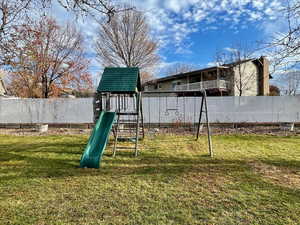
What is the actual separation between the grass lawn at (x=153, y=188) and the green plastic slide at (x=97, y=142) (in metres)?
0.22

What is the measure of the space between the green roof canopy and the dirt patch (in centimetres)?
348

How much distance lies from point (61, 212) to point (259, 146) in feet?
18.4

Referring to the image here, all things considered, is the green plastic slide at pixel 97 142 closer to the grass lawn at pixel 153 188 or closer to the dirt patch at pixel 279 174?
the grass lawn at pixel 153 188

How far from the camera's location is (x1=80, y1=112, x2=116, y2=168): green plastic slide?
3909mm

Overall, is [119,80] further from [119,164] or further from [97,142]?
[119,164]

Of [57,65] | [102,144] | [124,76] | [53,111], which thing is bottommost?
[102,144]

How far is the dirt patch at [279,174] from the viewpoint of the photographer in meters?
3.02

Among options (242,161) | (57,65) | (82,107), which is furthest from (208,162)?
(57,65)

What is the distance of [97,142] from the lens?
455cm

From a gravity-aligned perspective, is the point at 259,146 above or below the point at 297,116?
below

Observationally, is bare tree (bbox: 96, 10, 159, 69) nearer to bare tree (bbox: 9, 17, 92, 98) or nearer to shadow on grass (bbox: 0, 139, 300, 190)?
bare tree (bbox: 9, 17, 92, 98)

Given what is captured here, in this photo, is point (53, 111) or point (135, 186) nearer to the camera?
point (135, 186)

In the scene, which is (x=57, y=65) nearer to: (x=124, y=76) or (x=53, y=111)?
(x=53, y=111)

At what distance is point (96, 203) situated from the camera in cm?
244
